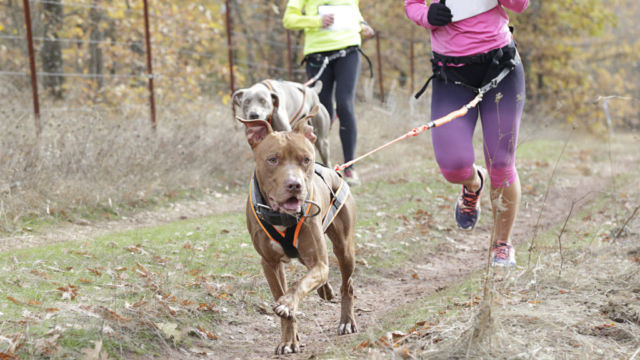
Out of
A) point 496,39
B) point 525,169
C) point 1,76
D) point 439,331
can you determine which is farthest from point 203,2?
point 439,331

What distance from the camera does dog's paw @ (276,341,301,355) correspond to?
3266 millimetres

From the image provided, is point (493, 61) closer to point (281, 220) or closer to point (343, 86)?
point (281, 220)

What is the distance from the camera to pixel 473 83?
429cm

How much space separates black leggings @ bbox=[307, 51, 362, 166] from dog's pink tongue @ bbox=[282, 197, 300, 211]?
4.45m

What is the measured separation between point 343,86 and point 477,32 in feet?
11.0

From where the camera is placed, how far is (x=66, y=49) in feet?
47.9

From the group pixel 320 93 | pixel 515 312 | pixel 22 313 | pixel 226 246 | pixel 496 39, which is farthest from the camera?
pixel 320 93

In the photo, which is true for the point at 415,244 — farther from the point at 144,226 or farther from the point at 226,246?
the point at 144,226

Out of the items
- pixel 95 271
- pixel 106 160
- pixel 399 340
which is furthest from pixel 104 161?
pixel 399 340

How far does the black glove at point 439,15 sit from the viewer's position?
160 inches

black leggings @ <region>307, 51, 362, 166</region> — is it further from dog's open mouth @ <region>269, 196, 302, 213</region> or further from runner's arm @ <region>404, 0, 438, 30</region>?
dog's open mouth @ <region>269, 196, 302, 213</region>

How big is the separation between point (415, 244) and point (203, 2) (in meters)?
16.7

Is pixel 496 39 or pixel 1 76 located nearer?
pixel 496 39

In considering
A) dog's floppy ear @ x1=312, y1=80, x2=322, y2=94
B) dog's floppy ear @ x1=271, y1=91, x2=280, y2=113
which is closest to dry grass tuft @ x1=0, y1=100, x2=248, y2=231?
dog's floppy ear @ x1=271, y1=91, x2=280, y2=113
